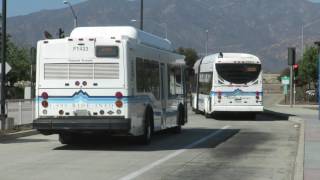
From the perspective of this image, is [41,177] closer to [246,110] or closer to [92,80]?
[92,80]

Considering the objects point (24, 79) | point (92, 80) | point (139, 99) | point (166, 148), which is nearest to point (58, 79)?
point (92, 80)

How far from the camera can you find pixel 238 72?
35656 mm

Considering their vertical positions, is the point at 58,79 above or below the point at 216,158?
above

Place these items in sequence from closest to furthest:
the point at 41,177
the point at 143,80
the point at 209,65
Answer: the point at 41,177, the point at 143,80, the point at 209,65

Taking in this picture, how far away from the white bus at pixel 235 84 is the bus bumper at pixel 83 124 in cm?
1772

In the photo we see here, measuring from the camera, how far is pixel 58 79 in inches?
731

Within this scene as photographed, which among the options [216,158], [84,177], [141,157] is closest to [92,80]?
[141,157]

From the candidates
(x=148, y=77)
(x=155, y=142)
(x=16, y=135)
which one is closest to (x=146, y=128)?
(x=148, y=77)

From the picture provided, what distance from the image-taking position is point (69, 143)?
67.2 ft

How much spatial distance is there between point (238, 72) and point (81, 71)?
18079 millimetres

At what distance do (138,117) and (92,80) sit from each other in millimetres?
1604

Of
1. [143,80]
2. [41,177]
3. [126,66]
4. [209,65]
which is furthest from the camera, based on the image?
[209,65]

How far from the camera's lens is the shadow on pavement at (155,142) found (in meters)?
19.3

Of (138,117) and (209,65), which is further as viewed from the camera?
(209,65)
